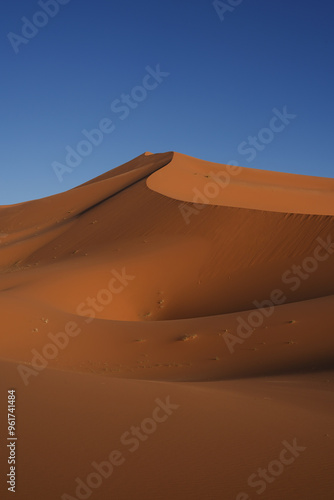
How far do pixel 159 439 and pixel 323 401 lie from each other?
274cm

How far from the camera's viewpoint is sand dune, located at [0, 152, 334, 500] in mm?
3834

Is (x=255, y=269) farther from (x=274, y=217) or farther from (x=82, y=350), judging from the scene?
(x=82, y=350)
